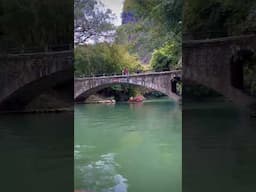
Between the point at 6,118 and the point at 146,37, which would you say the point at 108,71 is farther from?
the point at 6,118

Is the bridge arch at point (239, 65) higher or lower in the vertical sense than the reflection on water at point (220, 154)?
higher

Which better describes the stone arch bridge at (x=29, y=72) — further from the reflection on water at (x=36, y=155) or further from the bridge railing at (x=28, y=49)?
the reflection on water at (x=36, y=155)

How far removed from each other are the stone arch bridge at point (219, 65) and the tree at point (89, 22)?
10.2ft

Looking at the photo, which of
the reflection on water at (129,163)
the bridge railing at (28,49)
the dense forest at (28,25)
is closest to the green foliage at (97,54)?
the reflection on water at (129,163)

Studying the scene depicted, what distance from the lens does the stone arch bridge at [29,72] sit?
8172mm

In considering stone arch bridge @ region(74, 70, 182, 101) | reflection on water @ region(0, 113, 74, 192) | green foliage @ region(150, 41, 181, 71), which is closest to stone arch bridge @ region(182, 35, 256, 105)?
stone arch bridge @ region(74, 70, 182, 101)

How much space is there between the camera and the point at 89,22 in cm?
424

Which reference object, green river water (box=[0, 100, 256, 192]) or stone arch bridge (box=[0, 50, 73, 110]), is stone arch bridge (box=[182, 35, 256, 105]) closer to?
green river water (box=[0, 100, 256, 192])

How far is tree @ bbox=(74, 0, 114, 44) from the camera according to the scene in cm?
343

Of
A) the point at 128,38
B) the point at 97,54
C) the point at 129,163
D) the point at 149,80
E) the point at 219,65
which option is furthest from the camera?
the point at 219,65

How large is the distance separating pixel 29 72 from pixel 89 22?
4.55m

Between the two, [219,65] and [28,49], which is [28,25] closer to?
[28,49]

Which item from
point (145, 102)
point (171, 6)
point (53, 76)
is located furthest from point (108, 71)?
point (145, 102)

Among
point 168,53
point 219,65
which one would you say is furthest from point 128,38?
point 219,65
